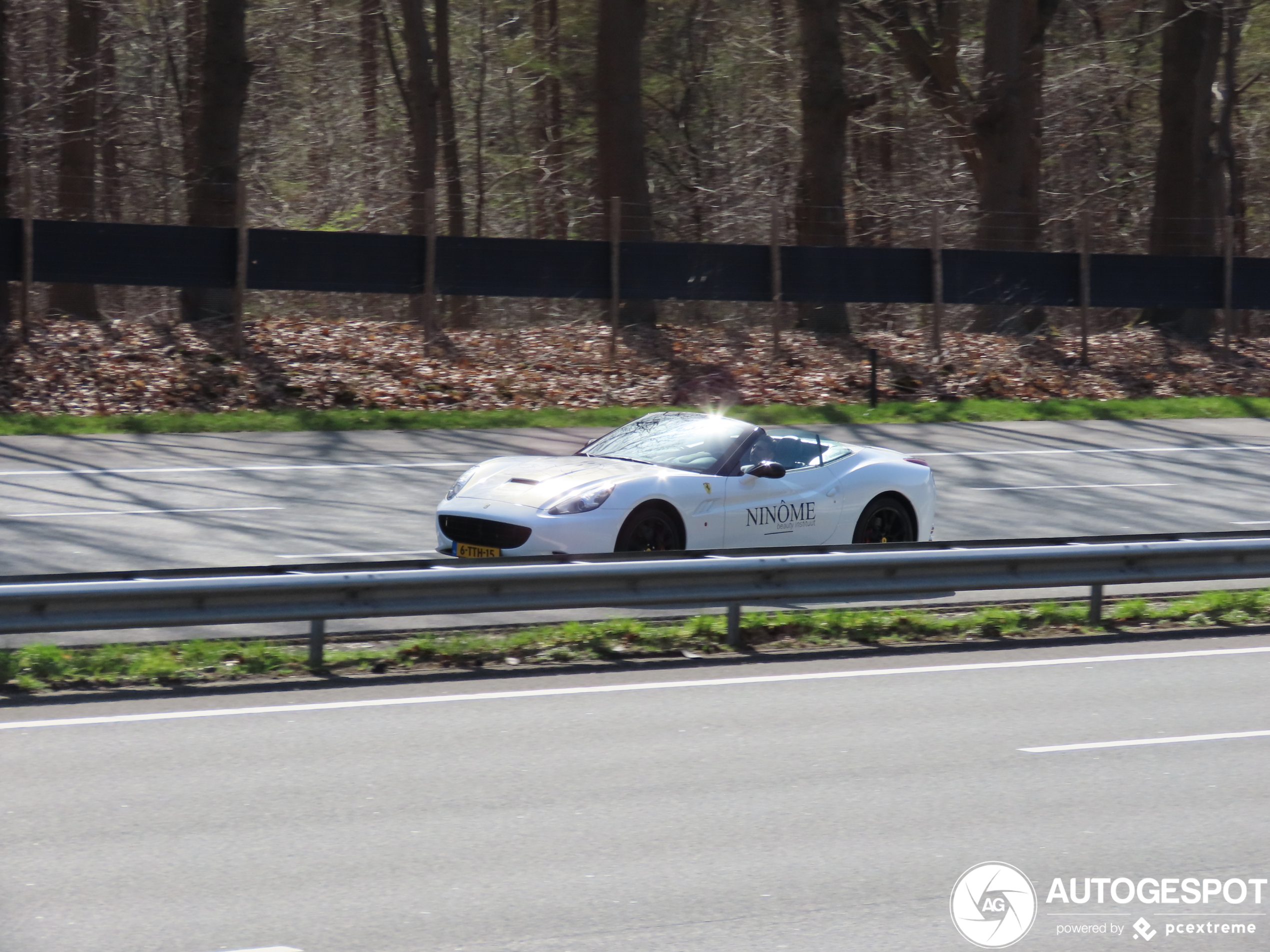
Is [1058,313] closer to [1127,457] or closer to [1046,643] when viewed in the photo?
[1127,457]

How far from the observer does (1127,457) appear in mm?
19812

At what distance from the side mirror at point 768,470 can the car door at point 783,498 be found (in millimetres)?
35

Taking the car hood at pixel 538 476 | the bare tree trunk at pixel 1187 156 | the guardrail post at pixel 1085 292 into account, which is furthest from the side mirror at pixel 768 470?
the bare tree trunk at pixel 1187 156

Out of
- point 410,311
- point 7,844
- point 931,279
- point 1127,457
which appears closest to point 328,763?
point 7,844

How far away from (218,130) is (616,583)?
1627 cm

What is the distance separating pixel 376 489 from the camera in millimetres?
15750

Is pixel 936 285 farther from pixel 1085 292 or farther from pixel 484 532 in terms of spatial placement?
pixel 484 532

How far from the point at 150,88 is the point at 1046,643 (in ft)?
97.2

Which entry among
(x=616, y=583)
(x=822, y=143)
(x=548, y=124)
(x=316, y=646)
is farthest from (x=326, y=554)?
(x=548, y=124)

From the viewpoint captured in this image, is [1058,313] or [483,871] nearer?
[483,871]

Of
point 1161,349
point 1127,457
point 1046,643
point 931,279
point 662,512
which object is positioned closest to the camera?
point 1046,643

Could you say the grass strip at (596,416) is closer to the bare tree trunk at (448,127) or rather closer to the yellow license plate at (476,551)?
the yellow license plate at (476,551)

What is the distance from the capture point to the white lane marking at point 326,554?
12273mm

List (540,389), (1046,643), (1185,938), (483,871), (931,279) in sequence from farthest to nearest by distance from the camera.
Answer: (931,279) < (540,389) < (1046,643) < (483,871) < (1185,938)
